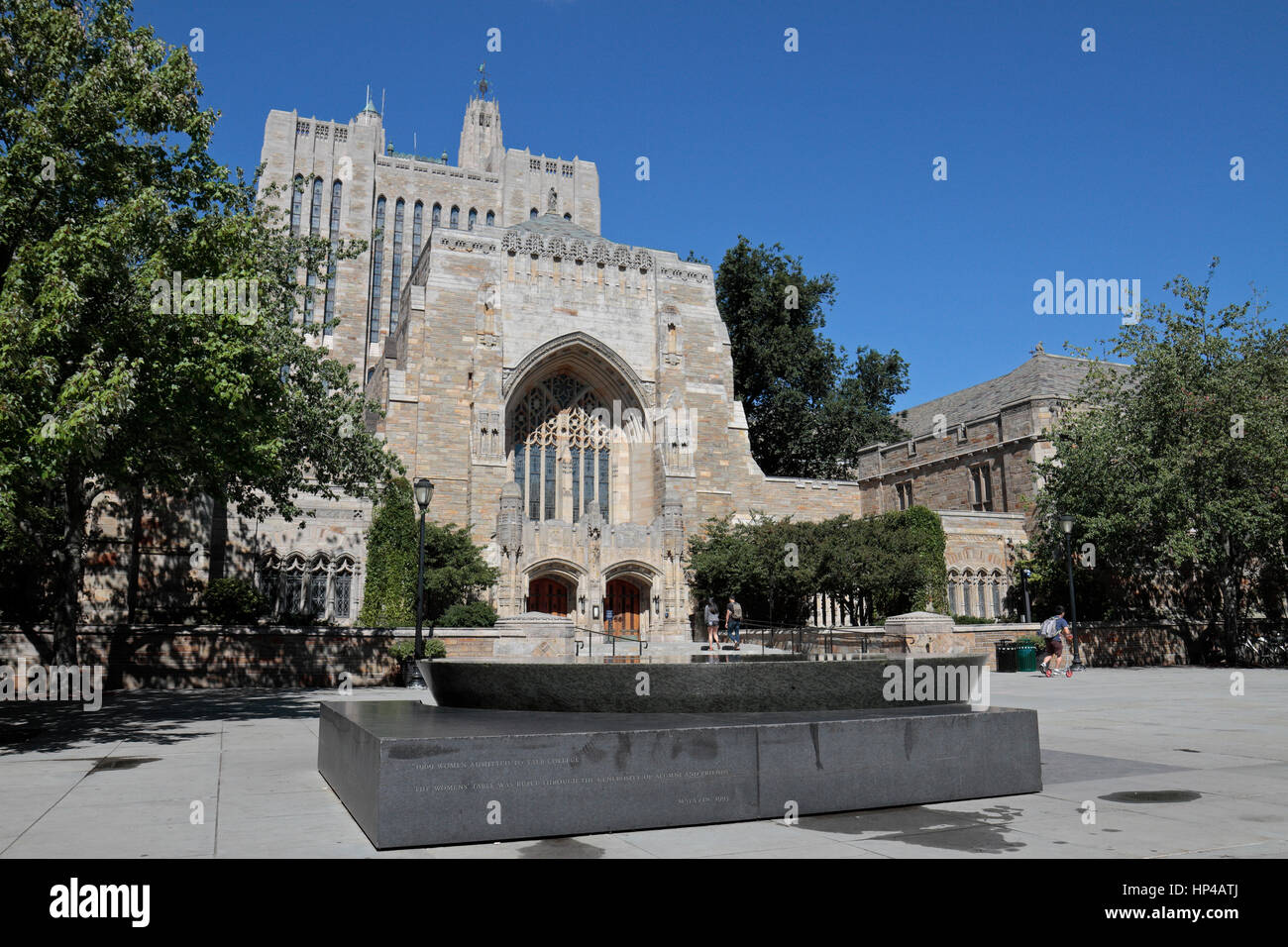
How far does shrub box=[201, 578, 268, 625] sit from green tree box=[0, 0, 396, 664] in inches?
415

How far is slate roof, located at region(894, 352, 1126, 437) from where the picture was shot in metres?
37.0

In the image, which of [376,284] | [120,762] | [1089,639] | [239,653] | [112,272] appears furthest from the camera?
[376,284]

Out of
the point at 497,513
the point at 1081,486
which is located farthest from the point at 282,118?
the point at 1081,486

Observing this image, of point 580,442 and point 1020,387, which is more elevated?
point 1020,387

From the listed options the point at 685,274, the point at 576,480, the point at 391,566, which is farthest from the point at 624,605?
the point at 685,274

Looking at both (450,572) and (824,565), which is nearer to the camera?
(450,572)

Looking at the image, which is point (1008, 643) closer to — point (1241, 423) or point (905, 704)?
point (1241, 423)

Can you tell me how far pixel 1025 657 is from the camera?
23391 mm

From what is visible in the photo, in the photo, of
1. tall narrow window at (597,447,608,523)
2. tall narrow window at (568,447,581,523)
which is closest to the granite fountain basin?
tall narrow window at (568,447,581,523)

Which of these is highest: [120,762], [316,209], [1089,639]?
[316,209]

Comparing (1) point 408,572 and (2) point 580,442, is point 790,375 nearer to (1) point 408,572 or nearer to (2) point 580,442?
(2) point 580,442

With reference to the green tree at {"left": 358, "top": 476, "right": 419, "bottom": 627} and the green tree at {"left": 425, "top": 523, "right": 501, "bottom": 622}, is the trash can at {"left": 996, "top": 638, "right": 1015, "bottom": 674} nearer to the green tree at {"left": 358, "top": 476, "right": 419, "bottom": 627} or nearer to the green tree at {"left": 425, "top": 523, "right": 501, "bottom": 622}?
the green tree at {"left": 425, "top": 523, "right": 501, "bottom": 622}

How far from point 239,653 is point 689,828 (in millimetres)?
16033

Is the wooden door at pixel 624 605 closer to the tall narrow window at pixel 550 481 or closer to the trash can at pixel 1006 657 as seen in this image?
the tall narrow window at pixel 550 481
